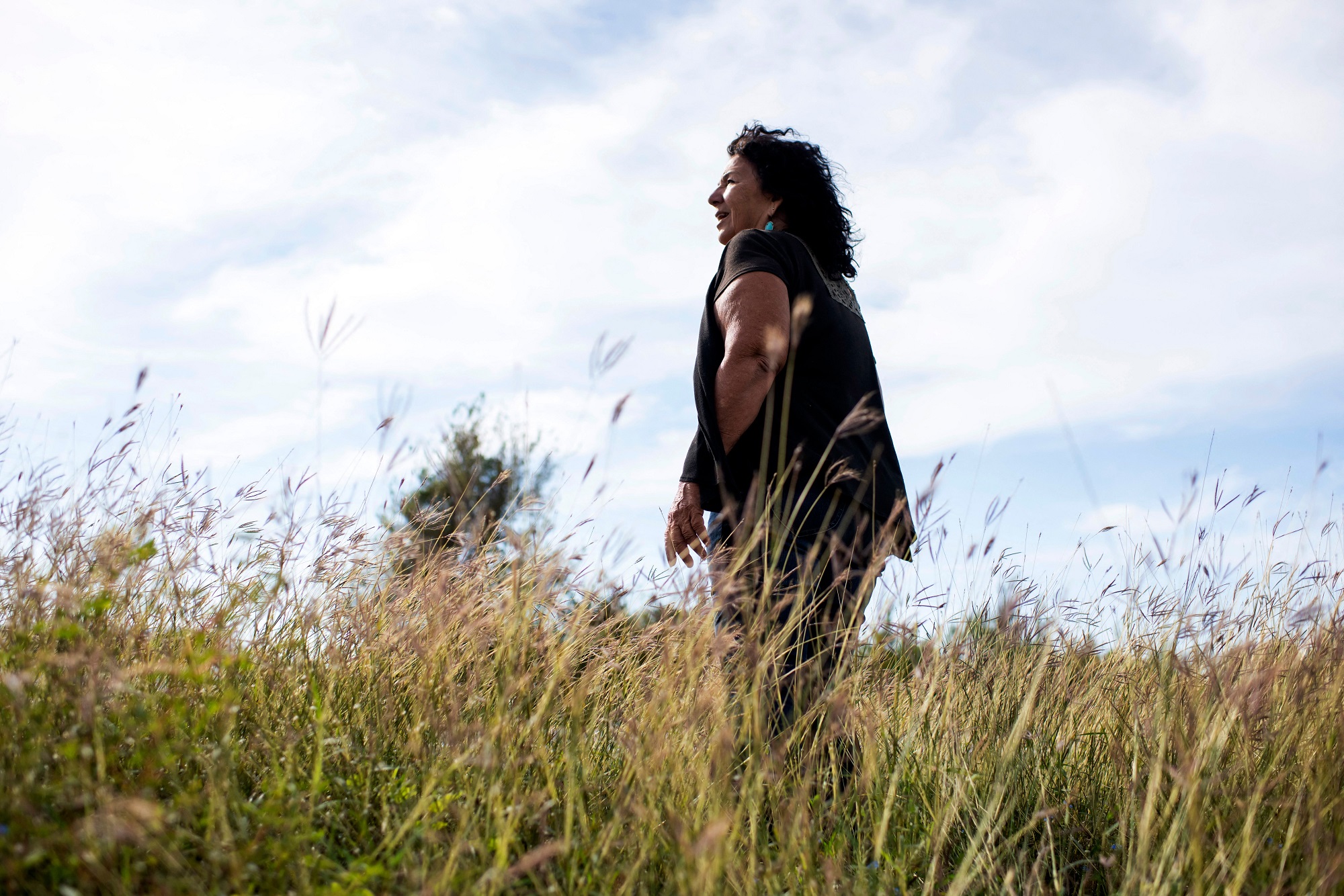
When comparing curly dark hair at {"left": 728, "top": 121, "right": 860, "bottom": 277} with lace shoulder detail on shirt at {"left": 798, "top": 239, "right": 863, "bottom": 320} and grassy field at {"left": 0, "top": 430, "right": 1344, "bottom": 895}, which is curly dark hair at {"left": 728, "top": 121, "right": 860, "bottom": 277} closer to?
lace shoulder detail on shirt at {"left": 798, "top": 239, "right": 863, "bottom": 320}

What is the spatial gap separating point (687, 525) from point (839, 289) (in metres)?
0.95

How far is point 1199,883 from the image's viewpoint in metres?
1.69

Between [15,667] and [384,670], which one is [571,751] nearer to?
[384,670]

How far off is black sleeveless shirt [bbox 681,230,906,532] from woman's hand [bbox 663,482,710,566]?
→ 28 mm

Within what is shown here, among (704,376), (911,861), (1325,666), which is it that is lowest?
(911,861)

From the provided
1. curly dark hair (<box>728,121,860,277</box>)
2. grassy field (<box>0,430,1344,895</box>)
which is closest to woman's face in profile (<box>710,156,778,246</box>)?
curly dark hair (<box>728,121,860,277</box>)

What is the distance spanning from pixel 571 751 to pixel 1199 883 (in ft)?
3.97

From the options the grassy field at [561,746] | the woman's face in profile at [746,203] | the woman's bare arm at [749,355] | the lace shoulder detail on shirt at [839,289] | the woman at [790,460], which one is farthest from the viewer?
the woman's face in profile at [746,203]

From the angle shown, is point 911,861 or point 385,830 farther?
point 911,861

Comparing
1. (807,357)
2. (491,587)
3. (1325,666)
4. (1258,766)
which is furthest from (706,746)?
(1325,666)

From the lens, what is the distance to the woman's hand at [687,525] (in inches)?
103

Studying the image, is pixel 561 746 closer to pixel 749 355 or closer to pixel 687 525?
pixel 687 525

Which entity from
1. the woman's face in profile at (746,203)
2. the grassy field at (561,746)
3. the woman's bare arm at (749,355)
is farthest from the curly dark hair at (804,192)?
the grassy field at (561,746)

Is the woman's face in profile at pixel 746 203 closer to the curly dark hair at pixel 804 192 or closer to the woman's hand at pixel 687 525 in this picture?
the curly dark hair at pixel 804 192
